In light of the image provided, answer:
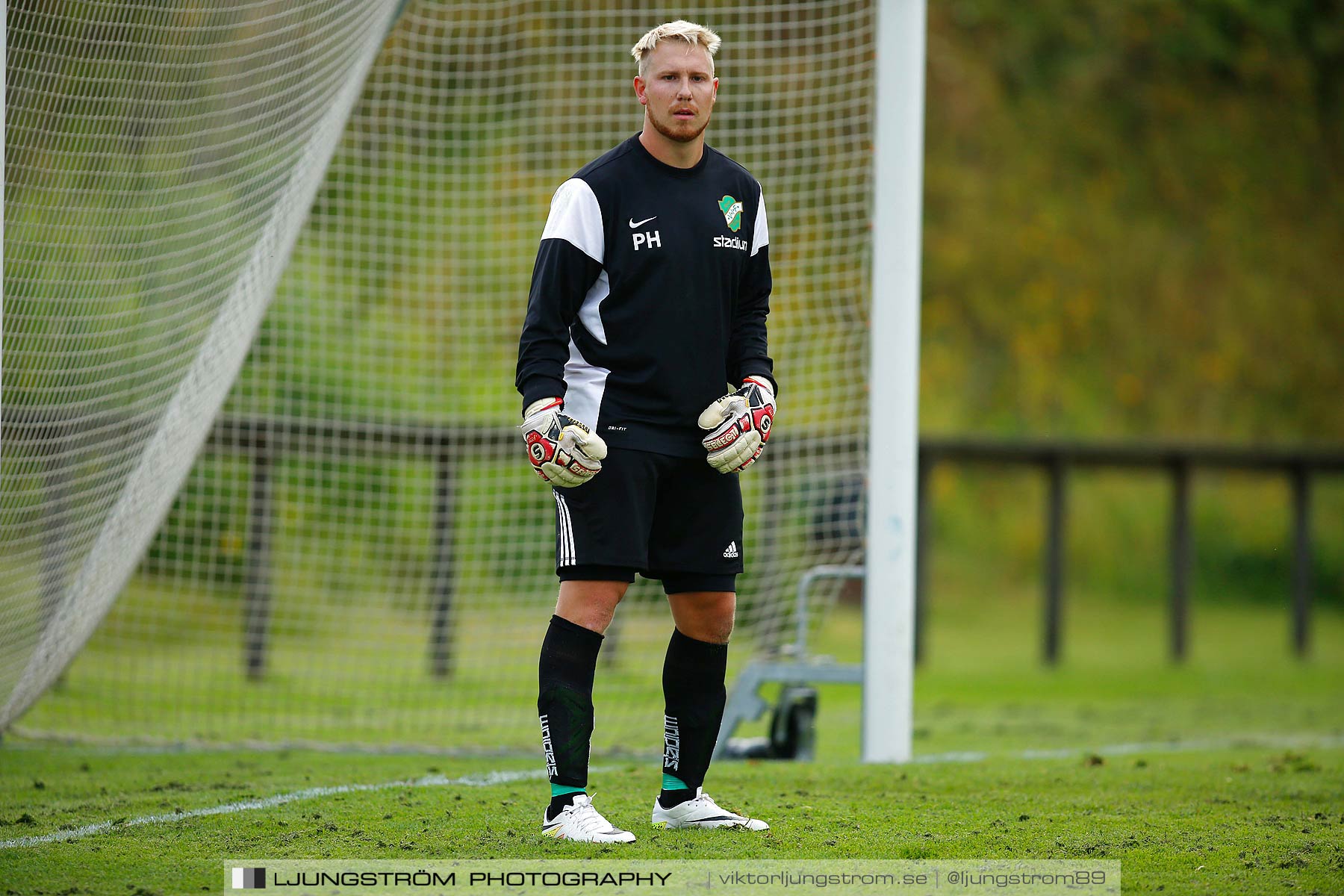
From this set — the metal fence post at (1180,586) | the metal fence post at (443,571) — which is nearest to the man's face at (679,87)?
the metal fence post at (443,571)

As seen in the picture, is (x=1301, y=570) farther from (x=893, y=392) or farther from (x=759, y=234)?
(x=759, y=234)

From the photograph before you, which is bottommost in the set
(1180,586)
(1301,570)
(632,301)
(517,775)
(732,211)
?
(517,775)

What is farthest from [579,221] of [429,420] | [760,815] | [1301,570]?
[1301,570]

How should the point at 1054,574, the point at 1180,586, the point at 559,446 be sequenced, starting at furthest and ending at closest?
1. the point at 1180,586
2. the point at 1054,574
3. the point at 559,446

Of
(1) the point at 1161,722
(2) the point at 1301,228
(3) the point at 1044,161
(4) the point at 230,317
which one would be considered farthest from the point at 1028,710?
(2) the point at 1301,228

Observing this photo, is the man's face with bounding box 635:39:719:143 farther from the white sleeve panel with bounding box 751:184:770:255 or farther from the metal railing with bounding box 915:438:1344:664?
the metal railing with bounding box 915:438:1344:664

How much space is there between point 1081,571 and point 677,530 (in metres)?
12.0

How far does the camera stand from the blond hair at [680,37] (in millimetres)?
3244

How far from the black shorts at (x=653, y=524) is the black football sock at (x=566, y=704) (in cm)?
14

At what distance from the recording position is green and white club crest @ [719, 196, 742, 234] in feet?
11.0

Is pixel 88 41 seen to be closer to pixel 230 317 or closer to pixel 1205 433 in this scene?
pixel 230 317

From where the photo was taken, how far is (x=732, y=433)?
3.23 meters

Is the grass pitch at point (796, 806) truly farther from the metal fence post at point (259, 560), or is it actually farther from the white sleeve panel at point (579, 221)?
the white sleeve panel at point (579, 221)

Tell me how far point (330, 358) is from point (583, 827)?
3.91 metres
